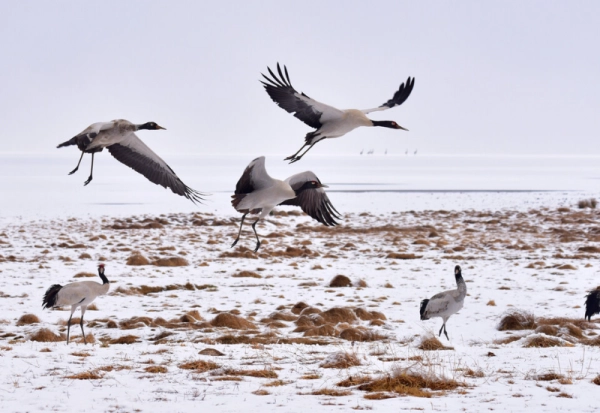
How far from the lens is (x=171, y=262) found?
814 inches

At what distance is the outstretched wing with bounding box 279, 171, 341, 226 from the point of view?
8.65m

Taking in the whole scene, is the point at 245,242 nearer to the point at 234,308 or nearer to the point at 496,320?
the point at 234,308

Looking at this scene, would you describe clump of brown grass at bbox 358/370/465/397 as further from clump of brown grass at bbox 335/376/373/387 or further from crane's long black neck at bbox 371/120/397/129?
crane's long black neck at bbox 371/120/397/129

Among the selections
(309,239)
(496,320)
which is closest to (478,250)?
(309,239)

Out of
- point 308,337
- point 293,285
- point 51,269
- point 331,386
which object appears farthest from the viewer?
point 51,269

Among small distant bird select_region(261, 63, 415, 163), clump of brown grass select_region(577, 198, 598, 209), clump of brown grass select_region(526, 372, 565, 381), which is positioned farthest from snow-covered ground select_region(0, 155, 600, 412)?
clump of brown grass select_region(577, 198, 598, 209)

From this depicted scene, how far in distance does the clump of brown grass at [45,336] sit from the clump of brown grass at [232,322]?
2.60m

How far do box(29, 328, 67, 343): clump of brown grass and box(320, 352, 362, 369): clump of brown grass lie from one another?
4927mm

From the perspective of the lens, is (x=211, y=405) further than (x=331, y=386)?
No

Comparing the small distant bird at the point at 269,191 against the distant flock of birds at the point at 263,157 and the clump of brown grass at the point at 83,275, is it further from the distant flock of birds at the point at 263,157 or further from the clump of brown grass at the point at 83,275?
the clump of brown grass at the point at 83,275

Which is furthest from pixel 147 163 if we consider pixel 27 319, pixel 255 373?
pixel 27 319

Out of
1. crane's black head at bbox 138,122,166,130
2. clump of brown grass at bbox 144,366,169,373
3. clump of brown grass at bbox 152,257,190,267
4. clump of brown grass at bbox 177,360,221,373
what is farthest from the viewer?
clump of brown grass at bbox 152,257,190,267

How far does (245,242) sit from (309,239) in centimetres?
296

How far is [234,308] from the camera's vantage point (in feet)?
50.3
